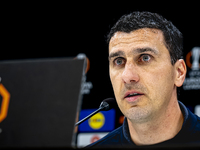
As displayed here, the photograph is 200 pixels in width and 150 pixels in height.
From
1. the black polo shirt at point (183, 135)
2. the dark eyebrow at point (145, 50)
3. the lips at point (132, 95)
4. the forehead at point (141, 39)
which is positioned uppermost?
the forehead at point (141, 39)

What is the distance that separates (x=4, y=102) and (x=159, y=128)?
86cm

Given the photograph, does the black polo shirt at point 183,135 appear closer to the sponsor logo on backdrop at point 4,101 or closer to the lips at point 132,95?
the lips at point 132,95

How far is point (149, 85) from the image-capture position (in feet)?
4.55

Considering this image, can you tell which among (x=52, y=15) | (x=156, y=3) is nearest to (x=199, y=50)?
(x=156, y=3)

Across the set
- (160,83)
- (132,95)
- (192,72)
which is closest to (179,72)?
(160,83)

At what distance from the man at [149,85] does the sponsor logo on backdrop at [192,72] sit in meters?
0.71

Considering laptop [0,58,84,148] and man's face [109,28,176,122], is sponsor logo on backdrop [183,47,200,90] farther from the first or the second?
laptop [0,58,84,148]

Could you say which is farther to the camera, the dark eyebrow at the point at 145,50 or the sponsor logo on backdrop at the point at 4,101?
the dark eyebrow at the point at 145,50

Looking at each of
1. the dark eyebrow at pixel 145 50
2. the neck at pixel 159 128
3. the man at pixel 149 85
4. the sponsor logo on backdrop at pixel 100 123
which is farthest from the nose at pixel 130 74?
the sponsor logo on backdrop at pixel 100 123

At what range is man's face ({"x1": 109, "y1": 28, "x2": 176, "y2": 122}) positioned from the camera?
134cm

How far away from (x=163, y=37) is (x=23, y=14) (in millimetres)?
1996

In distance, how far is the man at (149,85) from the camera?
4.46 ft

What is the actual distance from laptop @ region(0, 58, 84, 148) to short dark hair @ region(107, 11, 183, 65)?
763 mm

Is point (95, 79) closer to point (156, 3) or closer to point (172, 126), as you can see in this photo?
point (156, 3)
